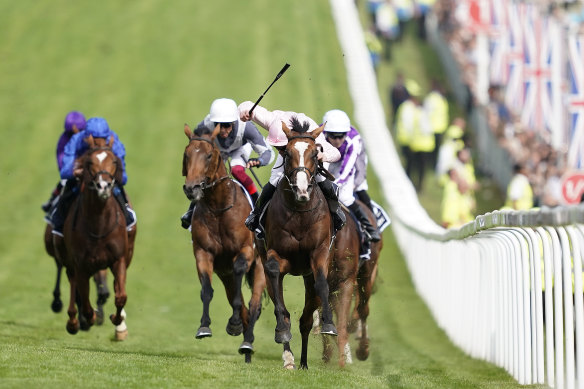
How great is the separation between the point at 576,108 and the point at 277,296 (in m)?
15.1

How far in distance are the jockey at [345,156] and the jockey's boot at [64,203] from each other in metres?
2.73

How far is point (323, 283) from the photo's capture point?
32.1ft

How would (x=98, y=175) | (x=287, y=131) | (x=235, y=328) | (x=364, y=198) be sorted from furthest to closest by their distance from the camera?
(x=364, y=198) → (x=98, y=175) → (x=235, y=328) → (x=287, y=131)

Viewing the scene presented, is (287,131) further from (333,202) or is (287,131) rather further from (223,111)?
(223,111)

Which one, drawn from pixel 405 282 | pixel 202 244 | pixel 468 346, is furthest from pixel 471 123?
pixel 202 244

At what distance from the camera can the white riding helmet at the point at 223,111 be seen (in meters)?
11.0

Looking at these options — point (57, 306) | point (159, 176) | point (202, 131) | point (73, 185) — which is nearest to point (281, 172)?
point (202, 131)

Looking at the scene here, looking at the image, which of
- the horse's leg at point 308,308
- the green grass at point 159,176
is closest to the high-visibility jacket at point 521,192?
the green grass at point 159,176

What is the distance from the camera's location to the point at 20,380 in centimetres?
813

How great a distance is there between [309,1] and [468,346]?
30.5 metres

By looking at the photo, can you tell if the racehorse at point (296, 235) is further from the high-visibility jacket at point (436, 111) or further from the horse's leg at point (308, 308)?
the high-visibility jacket at point (436, 111)

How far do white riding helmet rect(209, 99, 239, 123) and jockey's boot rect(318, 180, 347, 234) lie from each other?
1.28 metres

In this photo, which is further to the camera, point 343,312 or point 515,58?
point 515,58

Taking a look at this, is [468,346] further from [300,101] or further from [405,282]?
[300,101]
